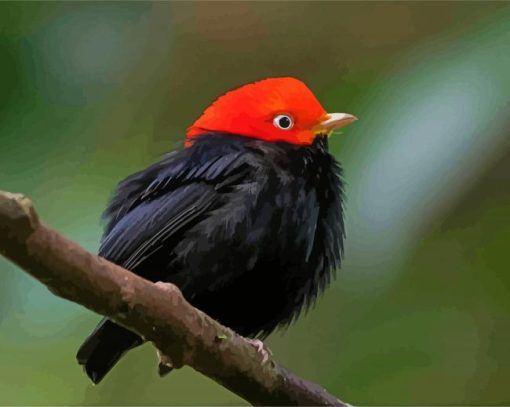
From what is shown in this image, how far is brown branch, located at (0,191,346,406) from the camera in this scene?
92 centimetres

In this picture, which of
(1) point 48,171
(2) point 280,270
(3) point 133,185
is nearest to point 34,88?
(1) point 48,171

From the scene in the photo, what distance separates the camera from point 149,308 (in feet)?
3.64

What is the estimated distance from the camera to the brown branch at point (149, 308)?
3.01 feet

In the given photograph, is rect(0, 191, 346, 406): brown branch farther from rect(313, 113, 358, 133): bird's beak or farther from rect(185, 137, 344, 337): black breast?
rect(313, 113, 358, 133): bird's beak

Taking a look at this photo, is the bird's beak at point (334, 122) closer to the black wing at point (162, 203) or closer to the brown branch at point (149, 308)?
the black wing at point (162, 203)

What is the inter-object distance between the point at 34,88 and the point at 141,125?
0.19 metres

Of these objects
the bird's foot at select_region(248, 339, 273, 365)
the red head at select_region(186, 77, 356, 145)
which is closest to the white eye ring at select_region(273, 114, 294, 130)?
the red head at select_region(186, 77, 356, 145)

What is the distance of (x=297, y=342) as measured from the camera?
1674mm

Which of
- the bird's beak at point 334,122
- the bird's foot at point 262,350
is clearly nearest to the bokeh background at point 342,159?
the bird's beak at point 334,122

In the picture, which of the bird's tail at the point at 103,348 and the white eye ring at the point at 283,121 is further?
the white eye ring at the point at 283,121

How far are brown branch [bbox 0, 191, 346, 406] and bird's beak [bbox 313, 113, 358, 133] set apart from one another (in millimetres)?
409

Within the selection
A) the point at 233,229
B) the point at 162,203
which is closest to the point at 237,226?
the point at 233,229

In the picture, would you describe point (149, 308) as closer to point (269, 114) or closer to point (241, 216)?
point (241, 216)

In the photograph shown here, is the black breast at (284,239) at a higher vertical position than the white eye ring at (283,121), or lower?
lower
